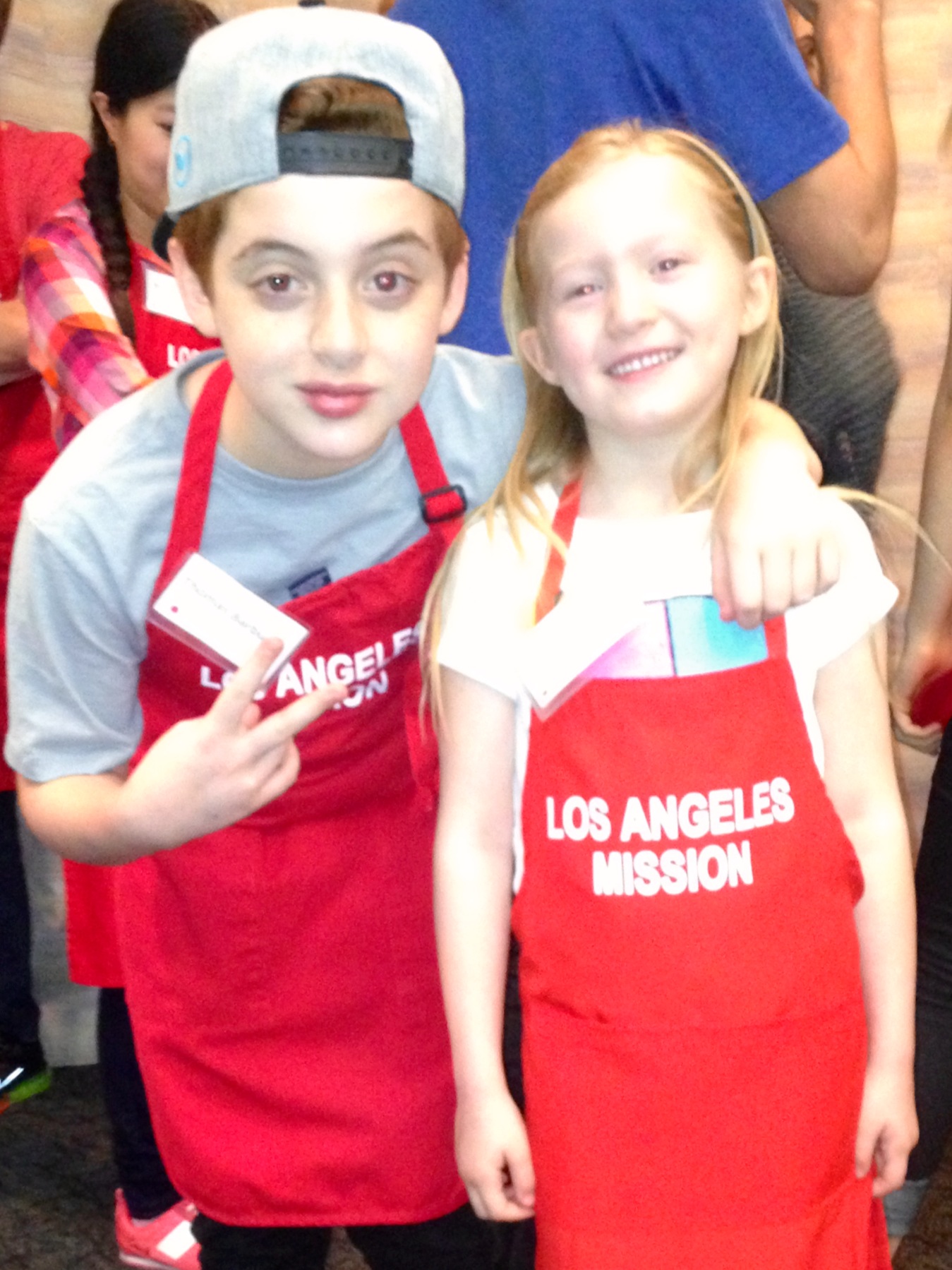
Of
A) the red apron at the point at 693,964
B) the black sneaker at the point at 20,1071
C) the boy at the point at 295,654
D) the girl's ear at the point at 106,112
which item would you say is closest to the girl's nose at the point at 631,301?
the boy at the point at 295,654

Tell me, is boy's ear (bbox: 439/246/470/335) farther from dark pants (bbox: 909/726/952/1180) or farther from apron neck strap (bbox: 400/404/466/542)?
dark pants (bbox: 909/726/952/1180)

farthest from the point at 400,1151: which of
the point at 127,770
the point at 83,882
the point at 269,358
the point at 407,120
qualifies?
the point at 407,120

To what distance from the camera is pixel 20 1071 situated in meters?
1.86

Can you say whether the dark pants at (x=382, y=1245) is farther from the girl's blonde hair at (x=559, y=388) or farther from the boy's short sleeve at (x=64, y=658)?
the girl's blonde hair at (x=559, y=388)

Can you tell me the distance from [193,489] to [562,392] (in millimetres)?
298

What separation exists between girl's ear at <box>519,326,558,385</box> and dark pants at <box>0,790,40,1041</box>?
1.10 meters

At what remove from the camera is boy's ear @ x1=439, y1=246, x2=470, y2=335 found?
36.5 inches

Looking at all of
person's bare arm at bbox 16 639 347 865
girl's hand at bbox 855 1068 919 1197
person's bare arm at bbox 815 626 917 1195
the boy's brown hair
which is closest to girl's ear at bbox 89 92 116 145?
the boy's brown hair

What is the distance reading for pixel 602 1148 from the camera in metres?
0.88

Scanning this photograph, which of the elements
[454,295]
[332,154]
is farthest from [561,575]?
[332,154]

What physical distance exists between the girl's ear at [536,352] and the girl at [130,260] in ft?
1.98

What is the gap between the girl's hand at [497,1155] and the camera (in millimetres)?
932

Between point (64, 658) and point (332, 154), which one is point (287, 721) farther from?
point (332, 154)

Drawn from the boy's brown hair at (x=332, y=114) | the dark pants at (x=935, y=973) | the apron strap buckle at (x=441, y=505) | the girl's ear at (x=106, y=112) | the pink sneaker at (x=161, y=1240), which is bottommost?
the pink sneaker at (x=161, y=1240)
